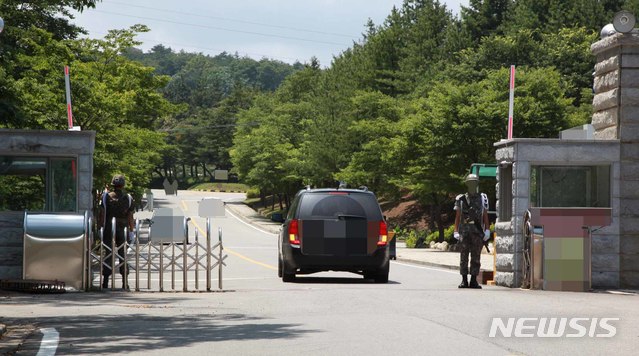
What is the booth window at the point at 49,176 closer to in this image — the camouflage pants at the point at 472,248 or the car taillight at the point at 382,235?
the car taillight at the point at 382,235

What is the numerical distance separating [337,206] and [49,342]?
33.7 feet

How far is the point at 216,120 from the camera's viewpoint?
17562cm

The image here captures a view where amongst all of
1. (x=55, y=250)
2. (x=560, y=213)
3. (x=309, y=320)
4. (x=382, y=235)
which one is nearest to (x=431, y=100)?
(x=382, y=235)

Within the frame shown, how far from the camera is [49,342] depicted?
10.9m

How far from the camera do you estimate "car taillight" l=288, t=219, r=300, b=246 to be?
2061cm

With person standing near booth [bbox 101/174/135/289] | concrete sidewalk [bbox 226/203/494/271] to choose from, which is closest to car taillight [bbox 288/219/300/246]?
person standing near booth [bbox 101/174/135/289]

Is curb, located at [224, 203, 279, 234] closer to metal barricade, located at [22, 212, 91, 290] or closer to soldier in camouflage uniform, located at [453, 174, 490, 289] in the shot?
soldier in camouflage uniform, located at [453, 174, 490, 289]

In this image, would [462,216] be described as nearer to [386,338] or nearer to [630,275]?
[630,275]

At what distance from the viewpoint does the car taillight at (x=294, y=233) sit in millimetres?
20609

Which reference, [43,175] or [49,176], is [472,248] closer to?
[49,176]

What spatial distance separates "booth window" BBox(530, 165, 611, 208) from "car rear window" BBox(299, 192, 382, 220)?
2.84 metres

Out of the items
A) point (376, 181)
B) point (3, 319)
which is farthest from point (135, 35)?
point (3, 319)

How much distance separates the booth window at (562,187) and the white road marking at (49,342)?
10.1 meters

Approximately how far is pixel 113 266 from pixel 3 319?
16.3 feet
